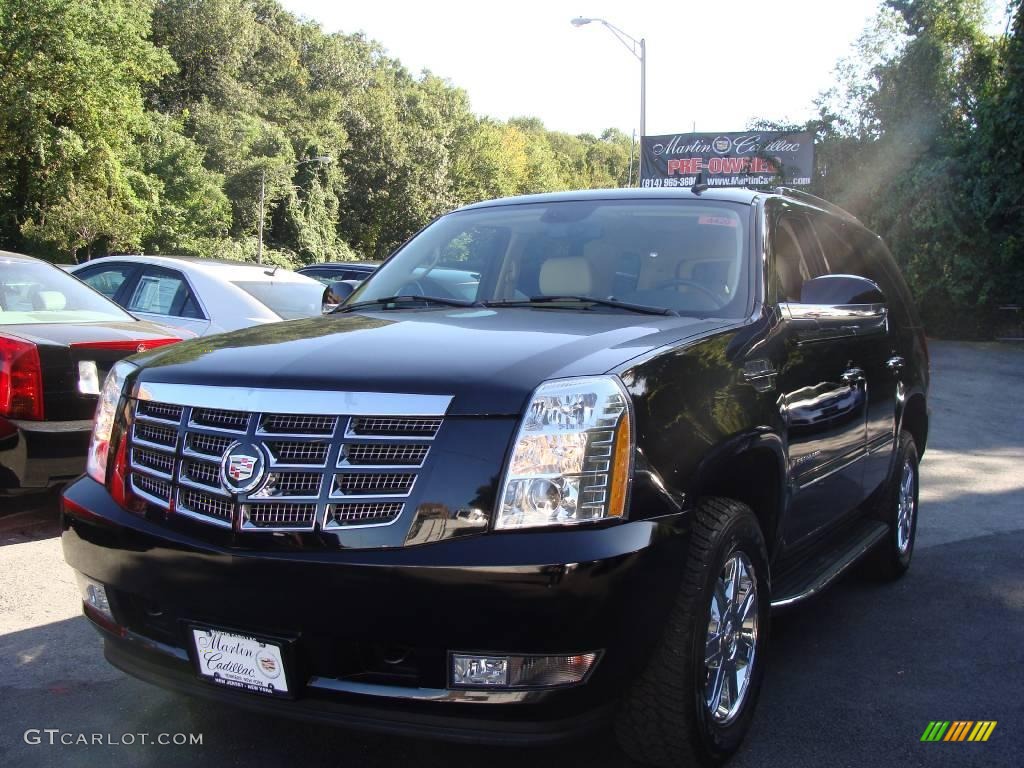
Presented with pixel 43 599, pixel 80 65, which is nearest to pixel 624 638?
pixel 43 599

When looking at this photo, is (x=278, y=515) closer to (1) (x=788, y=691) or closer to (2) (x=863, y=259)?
(1) (x=788, y=691)

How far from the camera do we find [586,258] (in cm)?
403

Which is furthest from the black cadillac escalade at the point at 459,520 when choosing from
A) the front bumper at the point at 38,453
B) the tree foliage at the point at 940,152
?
the tree foliage at the point at 940,152

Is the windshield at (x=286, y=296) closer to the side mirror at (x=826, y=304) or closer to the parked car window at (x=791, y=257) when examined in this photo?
the parked car window at (x=791, y=257)

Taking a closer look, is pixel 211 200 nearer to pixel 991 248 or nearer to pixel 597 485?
pixel 991 248

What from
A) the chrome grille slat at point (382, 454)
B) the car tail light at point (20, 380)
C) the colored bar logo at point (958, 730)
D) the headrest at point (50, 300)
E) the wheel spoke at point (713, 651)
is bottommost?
the colored bar logo at point (958, 730)

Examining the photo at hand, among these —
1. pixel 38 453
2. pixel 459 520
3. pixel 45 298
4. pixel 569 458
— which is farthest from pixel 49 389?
pixel 569 458

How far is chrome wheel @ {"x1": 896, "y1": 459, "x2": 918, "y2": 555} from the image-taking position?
536cm

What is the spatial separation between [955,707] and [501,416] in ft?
7.47

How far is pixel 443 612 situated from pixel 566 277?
1845 millimetres

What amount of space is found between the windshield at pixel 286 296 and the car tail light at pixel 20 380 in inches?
114

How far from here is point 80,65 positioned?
4125 cm

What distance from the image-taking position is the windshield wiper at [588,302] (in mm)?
3662

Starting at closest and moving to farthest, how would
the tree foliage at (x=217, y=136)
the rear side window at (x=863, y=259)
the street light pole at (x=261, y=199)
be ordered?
the rear side window at (x=863, y=259) < the tree foliage at (x=217, y=136) < the street light pole at (x=261, y=199)
